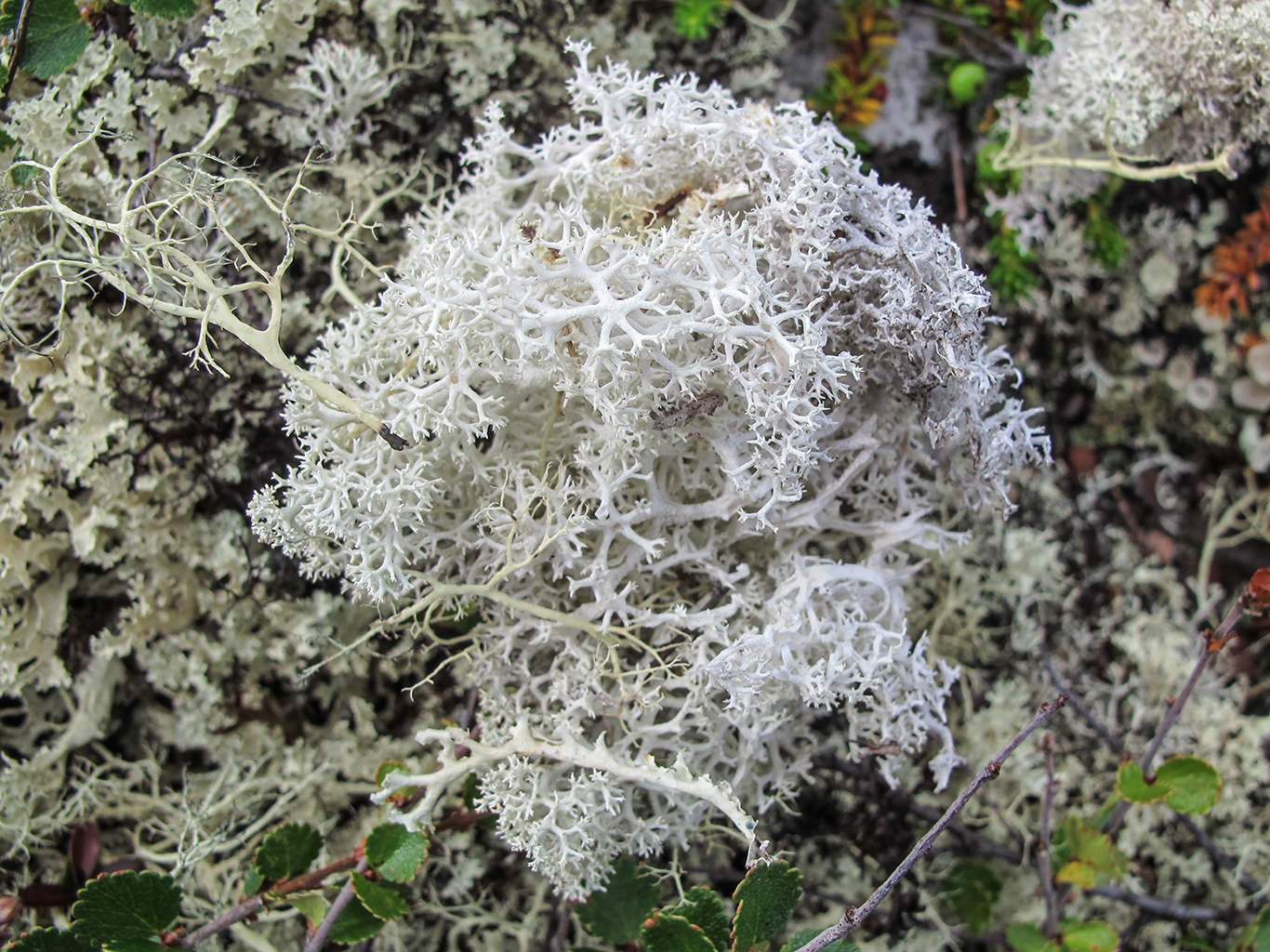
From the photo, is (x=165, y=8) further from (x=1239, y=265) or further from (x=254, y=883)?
(x=1239, y=265)

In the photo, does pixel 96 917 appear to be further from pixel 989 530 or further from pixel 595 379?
pixel 989 530

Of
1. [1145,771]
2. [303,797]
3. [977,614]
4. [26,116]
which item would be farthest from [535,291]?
[1145,771]

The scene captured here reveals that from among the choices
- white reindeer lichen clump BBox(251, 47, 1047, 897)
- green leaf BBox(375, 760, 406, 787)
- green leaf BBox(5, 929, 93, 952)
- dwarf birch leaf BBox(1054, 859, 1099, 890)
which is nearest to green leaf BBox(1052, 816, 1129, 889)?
dwarf birch leaf BBox(1054, 859, 1099, 890)

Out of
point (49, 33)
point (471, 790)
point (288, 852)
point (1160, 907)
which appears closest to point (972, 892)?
point (1160, 907)

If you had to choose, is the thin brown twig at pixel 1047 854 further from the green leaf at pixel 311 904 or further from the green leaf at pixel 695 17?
the green leaf at pixel 695 17

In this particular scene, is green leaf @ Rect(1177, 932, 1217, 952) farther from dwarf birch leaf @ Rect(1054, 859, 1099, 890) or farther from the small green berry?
the small green berry

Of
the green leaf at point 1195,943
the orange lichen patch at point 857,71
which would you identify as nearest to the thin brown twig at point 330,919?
the green leaf at point 1195,943

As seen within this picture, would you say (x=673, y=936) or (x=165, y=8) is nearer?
(x=673, y=936)
